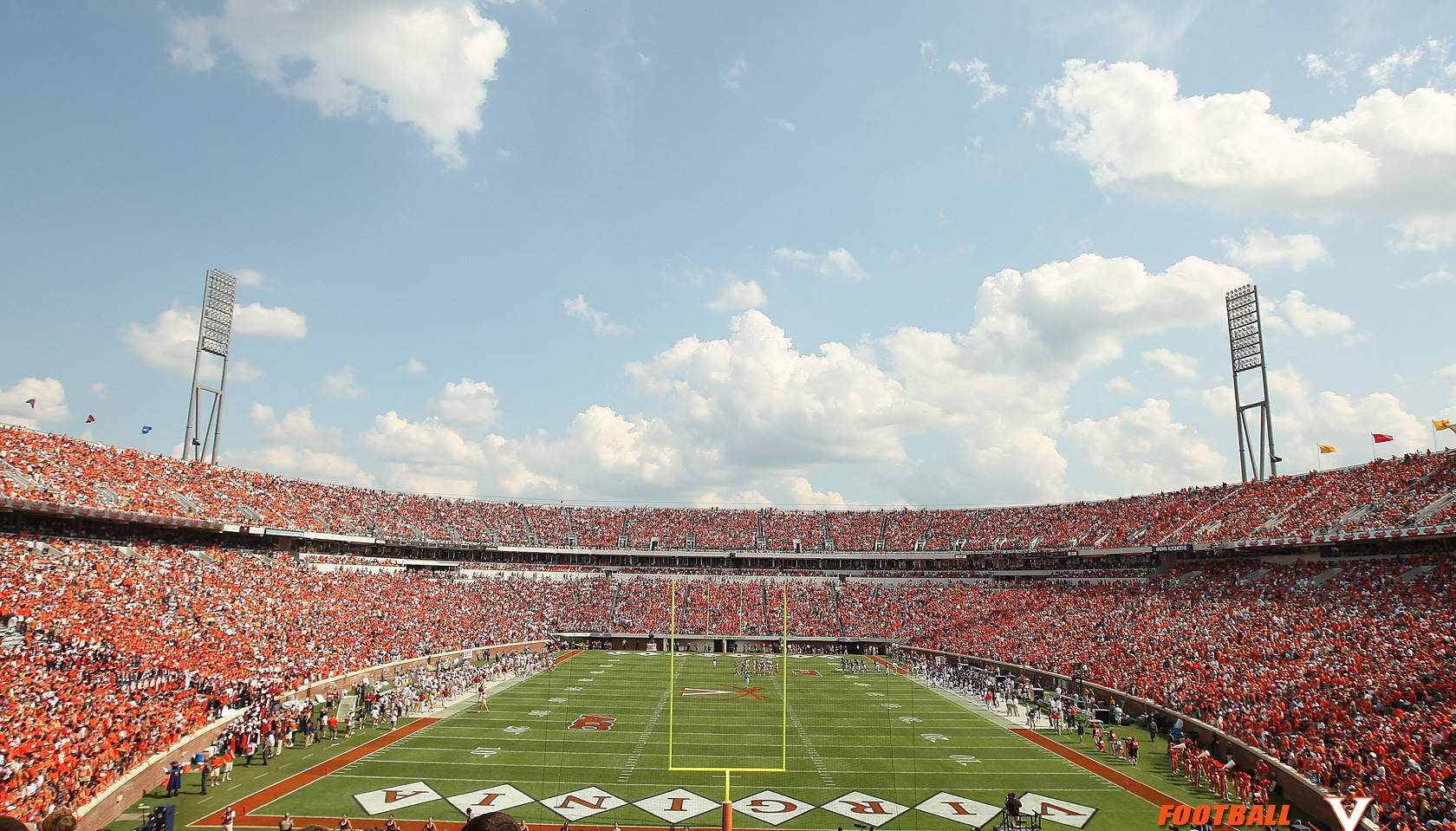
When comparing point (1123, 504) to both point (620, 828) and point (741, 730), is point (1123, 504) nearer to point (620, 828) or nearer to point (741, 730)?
point (741, 730)

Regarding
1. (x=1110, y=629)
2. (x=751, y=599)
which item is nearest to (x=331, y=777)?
(x=1110, y=629)

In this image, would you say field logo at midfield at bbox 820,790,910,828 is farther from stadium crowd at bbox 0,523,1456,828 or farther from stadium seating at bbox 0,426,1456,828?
stadium crowd at bbox 0,523,1456,828

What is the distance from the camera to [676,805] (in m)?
17.9

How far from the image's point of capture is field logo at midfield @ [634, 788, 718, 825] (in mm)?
17156

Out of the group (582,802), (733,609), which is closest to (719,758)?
(582,802)

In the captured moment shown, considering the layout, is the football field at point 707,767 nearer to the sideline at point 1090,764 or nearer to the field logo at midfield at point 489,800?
the field logo at midfield at point 489,800

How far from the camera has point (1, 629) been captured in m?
22.3

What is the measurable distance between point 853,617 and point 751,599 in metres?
6.98

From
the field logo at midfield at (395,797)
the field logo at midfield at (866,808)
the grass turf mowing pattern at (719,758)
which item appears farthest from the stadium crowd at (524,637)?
the field logo at midfield at (866,808)

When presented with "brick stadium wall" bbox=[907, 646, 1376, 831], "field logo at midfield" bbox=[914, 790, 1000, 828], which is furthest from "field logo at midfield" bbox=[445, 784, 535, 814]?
"brick stadium wall" bbox=[907, 646, 1376, 831]

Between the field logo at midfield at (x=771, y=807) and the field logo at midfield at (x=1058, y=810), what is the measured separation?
16.0 ft

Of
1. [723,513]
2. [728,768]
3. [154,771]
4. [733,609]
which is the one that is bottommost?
[154,771]

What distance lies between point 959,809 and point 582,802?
8.34 metres

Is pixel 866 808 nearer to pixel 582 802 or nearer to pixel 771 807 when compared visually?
pixel 771 807
